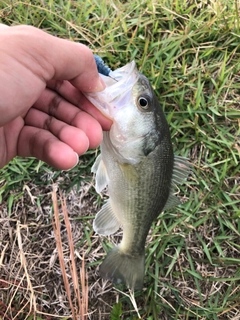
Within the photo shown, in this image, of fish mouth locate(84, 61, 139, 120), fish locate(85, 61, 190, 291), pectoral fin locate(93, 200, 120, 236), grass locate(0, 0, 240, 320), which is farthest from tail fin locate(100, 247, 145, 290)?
fish mouth locate(84, 61, 139, 120)

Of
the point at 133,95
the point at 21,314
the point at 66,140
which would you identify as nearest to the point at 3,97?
the point at 66,140

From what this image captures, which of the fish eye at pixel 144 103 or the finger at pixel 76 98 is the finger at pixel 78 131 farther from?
the fish eye at pixel 144 103

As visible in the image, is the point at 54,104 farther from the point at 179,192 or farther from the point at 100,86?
the point at 179,192

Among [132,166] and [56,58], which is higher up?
[56,58]

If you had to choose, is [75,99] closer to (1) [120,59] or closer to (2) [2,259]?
(1) [120,59]

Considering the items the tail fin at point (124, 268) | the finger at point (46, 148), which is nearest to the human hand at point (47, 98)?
the finger at point (46, 148)

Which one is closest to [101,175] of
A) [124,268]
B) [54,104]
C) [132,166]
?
[132,166]
